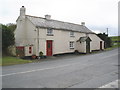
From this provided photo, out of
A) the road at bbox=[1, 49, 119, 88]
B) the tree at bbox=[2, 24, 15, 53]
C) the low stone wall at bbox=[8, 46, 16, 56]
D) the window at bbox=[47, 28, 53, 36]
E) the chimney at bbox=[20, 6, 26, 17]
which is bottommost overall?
the road at bbox=[1, 49, 119, 88]

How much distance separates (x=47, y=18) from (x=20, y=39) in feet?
22.4

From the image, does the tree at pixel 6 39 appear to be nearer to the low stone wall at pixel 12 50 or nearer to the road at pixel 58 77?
the low stone wall at pixel 12 50

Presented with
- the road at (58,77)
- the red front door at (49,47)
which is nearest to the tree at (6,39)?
the red front door at (49,47)

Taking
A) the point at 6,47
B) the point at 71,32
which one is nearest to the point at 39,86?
the point at 6,47

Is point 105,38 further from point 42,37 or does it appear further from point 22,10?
point 22,10

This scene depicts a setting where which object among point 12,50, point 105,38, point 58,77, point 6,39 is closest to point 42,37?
point 12,50

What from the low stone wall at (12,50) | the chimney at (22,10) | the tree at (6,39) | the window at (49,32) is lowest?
the low stone wall at (12,50)

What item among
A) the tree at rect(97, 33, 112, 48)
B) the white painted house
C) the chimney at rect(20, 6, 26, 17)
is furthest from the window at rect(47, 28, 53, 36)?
the tree at rect(97, 33, 112, 48)

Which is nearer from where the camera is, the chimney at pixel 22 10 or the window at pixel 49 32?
the chimney at pixel 22 10

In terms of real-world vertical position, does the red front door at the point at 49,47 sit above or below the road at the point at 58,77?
above

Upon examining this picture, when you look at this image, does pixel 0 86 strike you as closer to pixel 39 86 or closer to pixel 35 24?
pixel 39 86

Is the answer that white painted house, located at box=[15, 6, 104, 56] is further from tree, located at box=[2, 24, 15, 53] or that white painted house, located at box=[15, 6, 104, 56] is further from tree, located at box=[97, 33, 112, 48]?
tree, located at box=[97, 33, 112, 48]

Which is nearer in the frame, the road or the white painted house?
the road

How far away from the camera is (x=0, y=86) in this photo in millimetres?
6281
